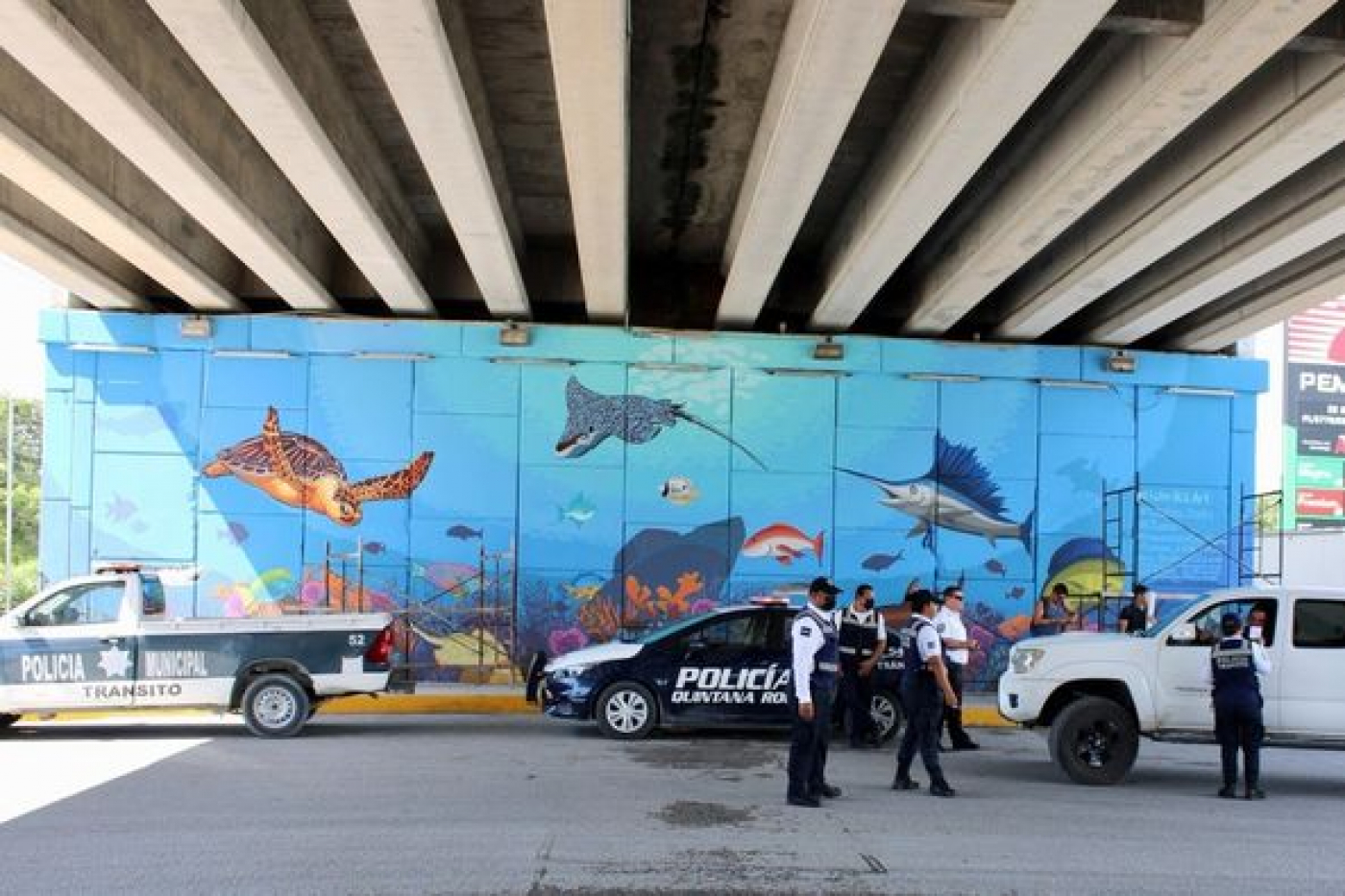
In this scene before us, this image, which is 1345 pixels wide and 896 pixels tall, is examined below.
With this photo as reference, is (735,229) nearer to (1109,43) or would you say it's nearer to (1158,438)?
(1109,43)

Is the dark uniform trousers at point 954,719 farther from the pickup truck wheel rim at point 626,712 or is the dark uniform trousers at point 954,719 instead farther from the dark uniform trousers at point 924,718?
the pickup truck wheel rim at point 626,712

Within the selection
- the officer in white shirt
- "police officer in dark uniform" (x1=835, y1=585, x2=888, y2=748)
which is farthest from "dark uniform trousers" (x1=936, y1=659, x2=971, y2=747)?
"police officer in dark uniform" (x1=835, y1=585, x2=888, y2=748)

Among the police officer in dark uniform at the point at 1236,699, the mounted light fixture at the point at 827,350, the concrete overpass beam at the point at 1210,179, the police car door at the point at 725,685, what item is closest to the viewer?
the police officer in dark uniform at the point at 1236,699

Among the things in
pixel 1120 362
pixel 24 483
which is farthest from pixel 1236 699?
pixel 24 483

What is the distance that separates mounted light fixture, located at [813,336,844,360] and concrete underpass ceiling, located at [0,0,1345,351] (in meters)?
0.35

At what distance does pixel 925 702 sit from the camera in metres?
9.71

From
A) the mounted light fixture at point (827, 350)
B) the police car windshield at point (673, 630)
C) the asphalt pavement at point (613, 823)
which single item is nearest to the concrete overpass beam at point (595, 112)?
the mounted light fixture at point (827, 350)

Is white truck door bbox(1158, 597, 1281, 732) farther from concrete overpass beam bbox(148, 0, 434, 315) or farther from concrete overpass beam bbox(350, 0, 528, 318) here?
concrete overpass beam bbox(148, 0, 434, 315)

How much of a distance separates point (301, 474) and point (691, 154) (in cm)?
812

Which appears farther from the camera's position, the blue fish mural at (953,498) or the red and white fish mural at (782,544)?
the blue fish mural at (953,498)

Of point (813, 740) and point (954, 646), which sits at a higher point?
point (954, 646)

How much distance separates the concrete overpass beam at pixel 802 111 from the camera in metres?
8.64

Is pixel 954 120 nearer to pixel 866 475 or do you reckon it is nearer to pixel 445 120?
pixel 445 120

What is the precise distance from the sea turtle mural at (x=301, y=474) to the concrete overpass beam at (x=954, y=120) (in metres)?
7.80
